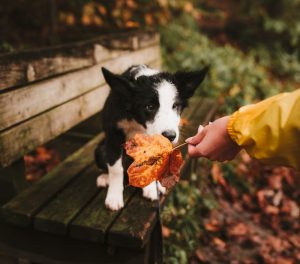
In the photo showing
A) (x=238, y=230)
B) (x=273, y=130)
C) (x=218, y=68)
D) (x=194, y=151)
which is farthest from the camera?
(x=218, y=68)

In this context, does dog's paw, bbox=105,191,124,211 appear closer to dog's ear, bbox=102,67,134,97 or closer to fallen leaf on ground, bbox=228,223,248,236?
dog's ear, bbox=102,67,134,97

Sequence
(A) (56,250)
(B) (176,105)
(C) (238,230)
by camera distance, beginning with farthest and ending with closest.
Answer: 1. (C) (238,230)
2. (B) (176,105)
3. (A) (56,250)

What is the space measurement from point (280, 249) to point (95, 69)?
2727 millimetres

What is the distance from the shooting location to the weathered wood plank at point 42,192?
2.76 meters

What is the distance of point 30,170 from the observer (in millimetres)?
4891

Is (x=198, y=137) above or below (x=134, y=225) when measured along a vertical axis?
above

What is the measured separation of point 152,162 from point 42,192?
52.5 inches

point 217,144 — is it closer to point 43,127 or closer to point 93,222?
point 93,222

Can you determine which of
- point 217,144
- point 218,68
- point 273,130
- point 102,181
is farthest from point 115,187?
point 218,68

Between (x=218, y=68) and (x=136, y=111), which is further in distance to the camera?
(x=218, y=68)

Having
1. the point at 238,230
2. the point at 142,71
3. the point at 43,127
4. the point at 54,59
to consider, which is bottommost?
the point at 238,230

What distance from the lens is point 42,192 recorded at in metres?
3.09

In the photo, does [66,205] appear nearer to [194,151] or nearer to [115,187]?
[115,187]

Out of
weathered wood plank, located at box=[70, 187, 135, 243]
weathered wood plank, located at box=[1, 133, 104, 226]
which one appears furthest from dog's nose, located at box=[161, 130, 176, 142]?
weathered wood plank, located at box=[1, 133, 104, 226]
